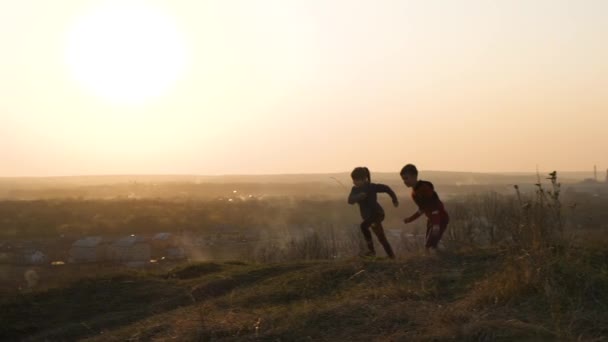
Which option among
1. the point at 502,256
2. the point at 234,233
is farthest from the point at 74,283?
the point at 234,233

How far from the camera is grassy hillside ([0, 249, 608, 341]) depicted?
5621 mm

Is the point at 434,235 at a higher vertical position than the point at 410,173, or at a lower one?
lower

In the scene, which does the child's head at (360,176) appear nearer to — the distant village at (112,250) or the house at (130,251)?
the distant village at (112,250)

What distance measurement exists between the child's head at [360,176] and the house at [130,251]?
25.3 metres

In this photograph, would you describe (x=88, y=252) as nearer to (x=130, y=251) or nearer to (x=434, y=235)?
(x=130, y=251)

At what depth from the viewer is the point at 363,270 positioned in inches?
326

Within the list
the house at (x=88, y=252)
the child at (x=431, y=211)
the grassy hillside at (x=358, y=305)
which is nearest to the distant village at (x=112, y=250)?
the house at (x=88, y=252)

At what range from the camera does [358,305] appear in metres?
6.56

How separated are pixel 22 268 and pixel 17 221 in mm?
23363

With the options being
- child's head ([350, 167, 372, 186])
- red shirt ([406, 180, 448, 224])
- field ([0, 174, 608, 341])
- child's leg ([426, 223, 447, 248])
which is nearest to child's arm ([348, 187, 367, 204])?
child's head ([350, 167, 372, 186])

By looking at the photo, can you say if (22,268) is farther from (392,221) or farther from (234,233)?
(392,221)

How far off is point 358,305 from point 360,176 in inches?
155

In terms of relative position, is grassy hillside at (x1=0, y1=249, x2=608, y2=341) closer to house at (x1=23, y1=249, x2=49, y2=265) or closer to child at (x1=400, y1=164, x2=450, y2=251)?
child at (x1=400, y1=164, x2=450, y2=251)

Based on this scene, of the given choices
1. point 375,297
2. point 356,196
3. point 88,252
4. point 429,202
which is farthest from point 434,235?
point 88,252
